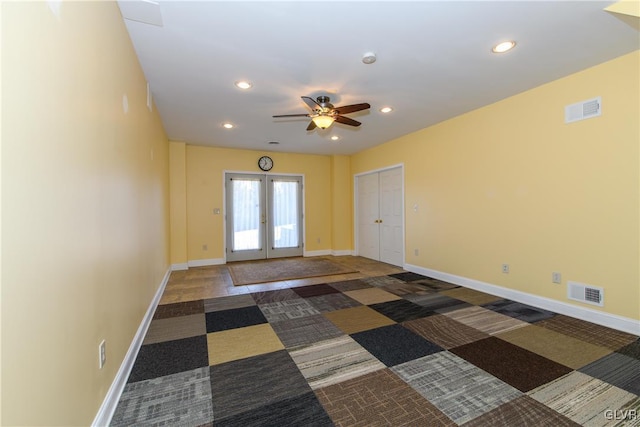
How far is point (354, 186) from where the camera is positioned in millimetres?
7203

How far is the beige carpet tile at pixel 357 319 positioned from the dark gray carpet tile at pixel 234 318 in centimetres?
81

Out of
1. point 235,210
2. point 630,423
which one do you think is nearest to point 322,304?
point 630,423

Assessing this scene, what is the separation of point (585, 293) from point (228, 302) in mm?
4198

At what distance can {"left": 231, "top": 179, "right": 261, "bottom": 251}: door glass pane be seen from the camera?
6516 millimetres

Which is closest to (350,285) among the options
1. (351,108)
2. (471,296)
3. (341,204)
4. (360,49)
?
(471,296)

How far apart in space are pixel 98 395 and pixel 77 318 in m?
0.57

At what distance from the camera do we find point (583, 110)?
2.92 meters

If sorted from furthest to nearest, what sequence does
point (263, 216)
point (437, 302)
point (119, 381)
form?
point (263, 216) < point (437, 302) < point (119, 381)

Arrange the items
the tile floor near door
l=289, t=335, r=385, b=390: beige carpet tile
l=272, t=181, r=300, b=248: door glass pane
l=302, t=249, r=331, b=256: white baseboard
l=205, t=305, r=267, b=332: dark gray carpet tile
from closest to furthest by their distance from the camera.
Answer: the tile floor near door → l=289, t=335, r=385, b=390: beige carpet tile → l=205, t=305, r=267, b=332: dark gray carpet tile → l=272, t=181, r=300, b=248: door glass pane → l=302, t=249, r=331, b=256: white baseboard

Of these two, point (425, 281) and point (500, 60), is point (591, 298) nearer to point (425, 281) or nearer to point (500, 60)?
point (425, 281)

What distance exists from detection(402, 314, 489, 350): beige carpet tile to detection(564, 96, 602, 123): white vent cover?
2545mm

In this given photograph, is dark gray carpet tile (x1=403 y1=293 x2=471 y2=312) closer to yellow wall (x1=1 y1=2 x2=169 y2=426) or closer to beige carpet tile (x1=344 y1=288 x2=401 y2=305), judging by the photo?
beige carpet tile (x1=344 y1=288 x2=401 y2=305)

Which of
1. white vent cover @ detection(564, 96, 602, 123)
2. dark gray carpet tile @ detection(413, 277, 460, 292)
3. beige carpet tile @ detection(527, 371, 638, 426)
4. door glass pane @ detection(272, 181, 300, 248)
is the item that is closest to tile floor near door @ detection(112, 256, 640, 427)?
beige carpet tile @ detection(527, 371, 638, 426)

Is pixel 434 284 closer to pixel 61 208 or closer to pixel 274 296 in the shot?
pixel 274 296
